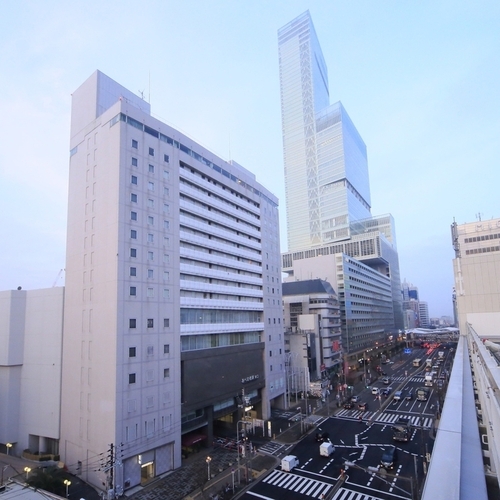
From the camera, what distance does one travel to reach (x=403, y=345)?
19038 cm

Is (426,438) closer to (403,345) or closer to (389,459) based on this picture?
(389,459)

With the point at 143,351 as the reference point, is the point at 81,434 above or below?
below

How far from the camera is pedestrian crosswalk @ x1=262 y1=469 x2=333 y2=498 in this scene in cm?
3391

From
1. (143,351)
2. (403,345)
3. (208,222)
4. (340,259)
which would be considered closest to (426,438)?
(143,351)

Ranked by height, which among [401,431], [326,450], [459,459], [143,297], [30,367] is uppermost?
[143,297]

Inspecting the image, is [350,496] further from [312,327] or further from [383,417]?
[312,327]

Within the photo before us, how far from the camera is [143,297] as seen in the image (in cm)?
4119

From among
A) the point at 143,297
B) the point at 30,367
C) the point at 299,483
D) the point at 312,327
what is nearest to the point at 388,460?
the point at 299,483

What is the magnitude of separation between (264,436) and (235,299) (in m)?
21.1

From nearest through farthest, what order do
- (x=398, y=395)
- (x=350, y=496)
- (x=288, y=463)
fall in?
(x=350, y=496)
(x=288, y=463)
(x=398, y=395)

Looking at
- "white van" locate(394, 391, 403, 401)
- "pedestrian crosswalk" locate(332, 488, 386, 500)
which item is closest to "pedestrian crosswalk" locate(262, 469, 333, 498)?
"pedestrian crosswalk" locate(332, 488, 386, 500)

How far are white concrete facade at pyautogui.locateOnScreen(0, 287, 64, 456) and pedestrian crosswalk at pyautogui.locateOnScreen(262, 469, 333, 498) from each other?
27.5m

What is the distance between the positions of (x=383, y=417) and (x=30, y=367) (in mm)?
54657

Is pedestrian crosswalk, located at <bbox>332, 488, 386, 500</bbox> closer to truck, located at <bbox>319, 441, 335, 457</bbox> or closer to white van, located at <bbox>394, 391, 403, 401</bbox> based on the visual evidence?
truck, located at <bbox>319, 441, 335, 457</bbox>
